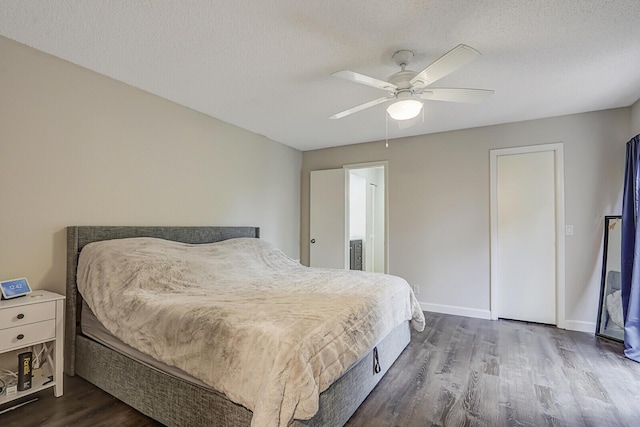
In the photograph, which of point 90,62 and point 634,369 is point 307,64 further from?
point 634,369

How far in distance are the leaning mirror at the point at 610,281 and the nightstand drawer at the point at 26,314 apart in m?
4.86

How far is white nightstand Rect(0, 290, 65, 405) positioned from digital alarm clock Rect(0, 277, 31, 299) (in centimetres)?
4

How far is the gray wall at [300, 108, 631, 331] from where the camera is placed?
11.2ft

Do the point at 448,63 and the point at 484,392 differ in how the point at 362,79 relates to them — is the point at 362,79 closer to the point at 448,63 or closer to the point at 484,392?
the point at 448,63

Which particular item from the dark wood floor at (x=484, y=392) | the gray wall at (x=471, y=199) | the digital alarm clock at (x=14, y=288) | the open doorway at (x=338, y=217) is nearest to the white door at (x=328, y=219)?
the open doorway at (x=338, y=217)

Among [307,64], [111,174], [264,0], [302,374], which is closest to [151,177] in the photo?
[111,174]

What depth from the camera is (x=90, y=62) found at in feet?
7.95

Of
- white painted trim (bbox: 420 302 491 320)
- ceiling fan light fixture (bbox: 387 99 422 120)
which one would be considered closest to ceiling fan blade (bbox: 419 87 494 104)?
ceiling fan light fixture (bbox: 387 99 422 120)

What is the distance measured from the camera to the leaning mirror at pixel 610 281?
3.20 m

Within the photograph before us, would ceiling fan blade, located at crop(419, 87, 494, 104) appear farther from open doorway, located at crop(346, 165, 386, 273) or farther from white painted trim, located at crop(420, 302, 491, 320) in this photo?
white painted trim, located at crop(420, 302, 491, 320)

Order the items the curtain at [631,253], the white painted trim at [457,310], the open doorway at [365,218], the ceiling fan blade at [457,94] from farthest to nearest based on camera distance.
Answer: the open doorway at [365,218] < the white painted trim at [457,310] < the curtain at [631,253] < the ceiling fan blade at [457,94]

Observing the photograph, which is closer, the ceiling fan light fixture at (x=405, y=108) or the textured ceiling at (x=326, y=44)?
the textured ceiling at (x=326, y=44)

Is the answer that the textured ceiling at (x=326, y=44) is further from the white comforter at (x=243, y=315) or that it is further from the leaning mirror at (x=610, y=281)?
the white comforter at (x=243, y=315)

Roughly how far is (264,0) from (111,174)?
76.7 inches
